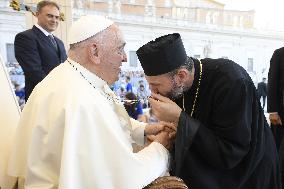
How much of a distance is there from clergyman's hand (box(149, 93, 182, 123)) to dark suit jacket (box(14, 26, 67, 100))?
198cm

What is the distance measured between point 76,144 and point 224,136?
84cm

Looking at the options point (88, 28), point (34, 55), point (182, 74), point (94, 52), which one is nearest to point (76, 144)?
point (94, 52)

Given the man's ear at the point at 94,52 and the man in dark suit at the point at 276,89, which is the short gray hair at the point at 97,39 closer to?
the man's ear at the point at 94,52

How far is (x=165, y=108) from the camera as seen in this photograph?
1789 mm

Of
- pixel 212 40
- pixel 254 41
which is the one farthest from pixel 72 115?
pixel 254 41

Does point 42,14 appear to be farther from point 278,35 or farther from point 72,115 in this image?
point 278,35

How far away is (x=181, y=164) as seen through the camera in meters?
1.88

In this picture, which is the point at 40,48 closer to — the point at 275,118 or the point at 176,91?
the point at 176,91

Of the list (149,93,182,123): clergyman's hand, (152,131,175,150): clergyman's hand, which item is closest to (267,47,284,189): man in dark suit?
(152,131,175,150): clergyman's hand

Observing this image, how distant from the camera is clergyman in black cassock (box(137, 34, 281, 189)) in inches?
71.7

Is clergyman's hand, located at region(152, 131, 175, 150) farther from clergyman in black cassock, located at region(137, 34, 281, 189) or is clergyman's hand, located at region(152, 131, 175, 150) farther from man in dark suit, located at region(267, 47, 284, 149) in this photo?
man in dark suit, located at region(267, 47, 284, 149)

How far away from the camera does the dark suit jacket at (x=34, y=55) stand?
3.44m

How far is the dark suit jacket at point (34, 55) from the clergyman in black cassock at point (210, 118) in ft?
5.93

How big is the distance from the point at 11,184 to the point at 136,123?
0.90 meters
